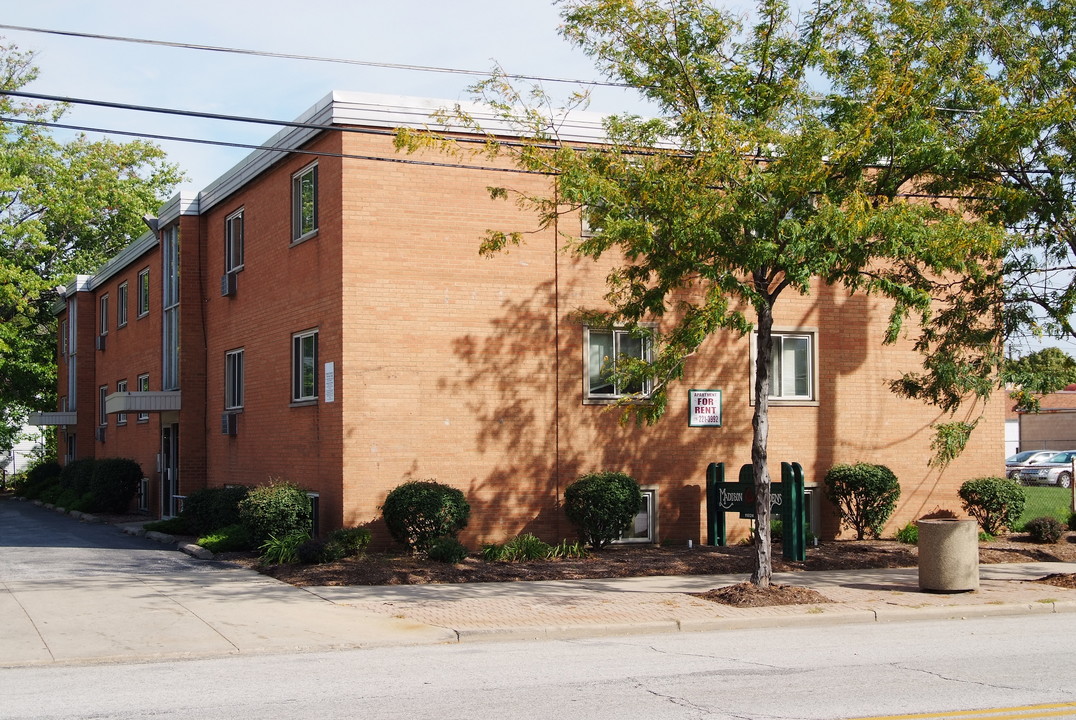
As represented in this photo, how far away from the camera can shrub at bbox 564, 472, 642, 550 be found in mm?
17594

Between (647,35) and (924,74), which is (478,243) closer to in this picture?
(647,35)

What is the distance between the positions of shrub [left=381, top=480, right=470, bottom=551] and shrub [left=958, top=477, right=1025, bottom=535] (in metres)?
9.49

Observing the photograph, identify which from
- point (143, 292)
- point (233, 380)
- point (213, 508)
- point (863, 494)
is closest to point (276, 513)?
point (213, 508)

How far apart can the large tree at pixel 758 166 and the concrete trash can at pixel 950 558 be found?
224cm

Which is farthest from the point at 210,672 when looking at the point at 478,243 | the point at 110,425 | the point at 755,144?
the point at 110,425

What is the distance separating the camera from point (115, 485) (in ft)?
91.1

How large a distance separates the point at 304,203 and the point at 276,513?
540 centimetres

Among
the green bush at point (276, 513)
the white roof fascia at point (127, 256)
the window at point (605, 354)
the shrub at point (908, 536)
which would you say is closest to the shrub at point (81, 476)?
the white roof fascia at point (127, 256)

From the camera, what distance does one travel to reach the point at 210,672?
31.8 feet

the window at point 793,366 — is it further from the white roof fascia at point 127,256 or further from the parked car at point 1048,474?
the parked car at point 1048,474

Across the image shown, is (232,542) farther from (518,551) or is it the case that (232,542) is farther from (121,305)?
(121,305)

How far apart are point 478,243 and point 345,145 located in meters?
2.56

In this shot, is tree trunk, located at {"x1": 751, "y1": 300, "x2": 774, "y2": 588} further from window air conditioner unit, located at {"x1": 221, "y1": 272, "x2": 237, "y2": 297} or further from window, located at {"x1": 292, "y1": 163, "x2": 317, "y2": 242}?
window air conditioner unit, located at {"x1": 221, "y1": 272, "x2": 237, "y2": 297}

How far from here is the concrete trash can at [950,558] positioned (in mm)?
14273
